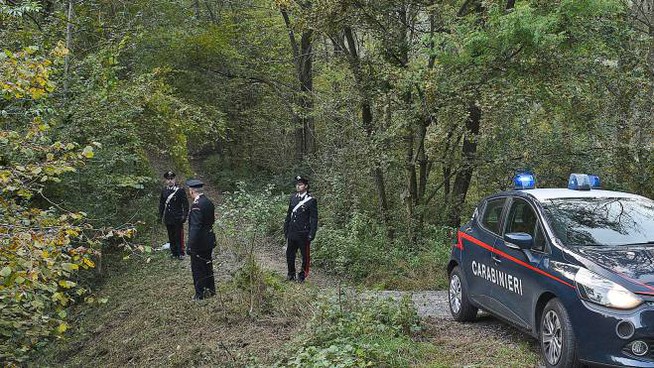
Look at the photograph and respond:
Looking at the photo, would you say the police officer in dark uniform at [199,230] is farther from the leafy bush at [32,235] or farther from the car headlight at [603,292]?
the car headlight at [603,292]

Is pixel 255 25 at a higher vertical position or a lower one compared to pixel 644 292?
higher

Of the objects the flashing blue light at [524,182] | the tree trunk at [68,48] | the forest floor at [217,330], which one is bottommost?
the forest floor at [217,330]

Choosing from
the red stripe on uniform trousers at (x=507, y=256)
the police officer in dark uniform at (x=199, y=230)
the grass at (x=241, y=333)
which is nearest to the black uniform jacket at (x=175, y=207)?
the grass at (x=241, y=333)

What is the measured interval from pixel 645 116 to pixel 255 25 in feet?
52.7

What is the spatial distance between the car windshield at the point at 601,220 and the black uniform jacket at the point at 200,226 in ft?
16.9

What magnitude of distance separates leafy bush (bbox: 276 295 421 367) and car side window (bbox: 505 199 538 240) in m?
1.63

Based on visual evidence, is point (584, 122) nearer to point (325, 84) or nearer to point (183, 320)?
point (183, 320)

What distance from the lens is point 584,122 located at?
13188mm

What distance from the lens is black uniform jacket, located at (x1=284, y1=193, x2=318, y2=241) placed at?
11.1 meters

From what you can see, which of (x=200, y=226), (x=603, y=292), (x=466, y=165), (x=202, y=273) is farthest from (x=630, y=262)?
(x=466, y=165)

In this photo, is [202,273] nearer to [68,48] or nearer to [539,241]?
[539,241]

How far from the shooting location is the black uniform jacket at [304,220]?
11.1 m

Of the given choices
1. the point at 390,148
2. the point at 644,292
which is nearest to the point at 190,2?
the point at 390,148

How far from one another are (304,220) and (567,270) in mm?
5887
